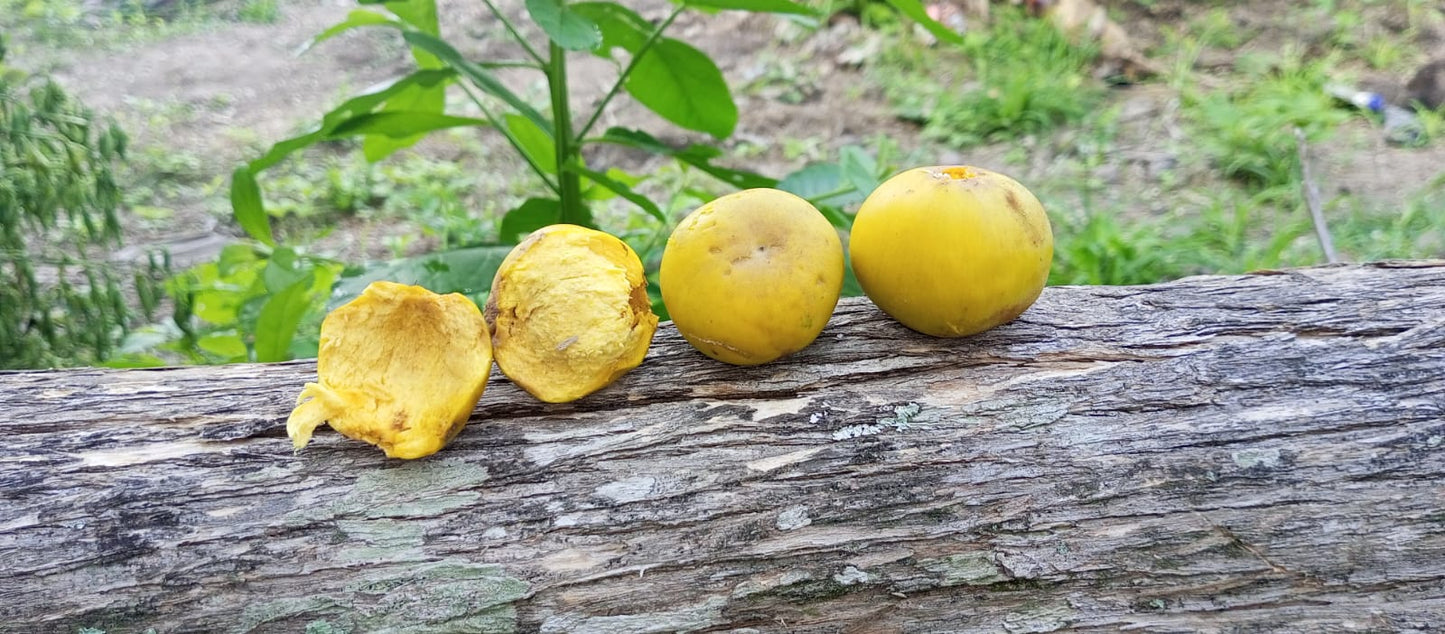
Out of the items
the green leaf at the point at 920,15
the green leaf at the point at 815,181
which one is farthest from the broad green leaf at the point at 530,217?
the green leaf at the point at 920,15

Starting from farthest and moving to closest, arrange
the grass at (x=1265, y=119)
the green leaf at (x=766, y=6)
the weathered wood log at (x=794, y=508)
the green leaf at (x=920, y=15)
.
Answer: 1. the grass at (x=1265, y=119)
2. the green leaf at (x=920, y=15)
3. the green leaf at (x=766, y=6)
4. the weathered wood log at (x=794, y=508)

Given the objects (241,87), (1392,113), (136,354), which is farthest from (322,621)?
(241,87)

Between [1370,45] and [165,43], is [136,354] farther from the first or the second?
[1370,45]

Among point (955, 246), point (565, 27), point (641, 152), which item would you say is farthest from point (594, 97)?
point (955, 246)

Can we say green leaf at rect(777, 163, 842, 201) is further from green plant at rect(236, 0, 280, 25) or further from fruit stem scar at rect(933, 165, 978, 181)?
green plant at rect(236, 0, 280, 25)

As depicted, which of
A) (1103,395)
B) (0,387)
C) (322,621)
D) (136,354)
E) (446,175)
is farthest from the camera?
(446,175)

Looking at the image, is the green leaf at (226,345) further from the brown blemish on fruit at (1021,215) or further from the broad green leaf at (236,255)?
the brown blemish on fruit at (1021,215)
